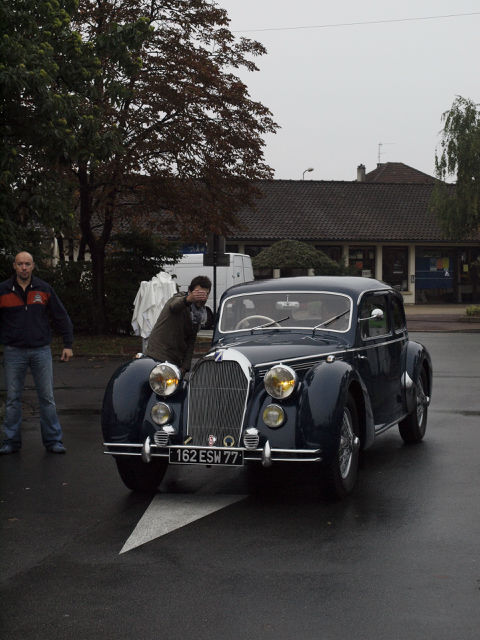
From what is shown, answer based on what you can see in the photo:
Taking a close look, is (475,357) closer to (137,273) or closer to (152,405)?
(137,273)

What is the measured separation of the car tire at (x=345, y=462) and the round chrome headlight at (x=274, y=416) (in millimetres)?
455

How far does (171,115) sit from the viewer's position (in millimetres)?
23453

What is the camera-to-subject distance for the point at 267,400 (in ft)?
23.9

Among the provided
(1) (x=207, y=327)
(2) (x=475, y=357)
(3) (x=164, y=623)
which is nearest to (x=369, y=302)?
(3) (x=164, y=623)

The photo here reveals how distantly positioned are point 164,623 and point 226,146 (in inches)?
779

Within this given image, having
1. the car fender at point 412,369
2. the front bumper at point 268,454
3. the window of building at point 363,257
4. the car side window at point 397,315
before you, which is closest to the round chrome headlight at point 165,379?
the front bumper at point 268,454

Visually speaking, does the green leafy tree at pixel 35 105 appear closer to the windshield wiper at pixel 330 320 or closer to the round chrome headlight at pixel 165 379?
the windshield wiper at pixel 330 320

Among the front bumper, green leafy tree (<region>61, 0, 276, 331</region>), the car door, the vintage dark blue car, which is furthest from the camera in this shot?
green leafy tree (<region>61, 0, 276, 331</region>)

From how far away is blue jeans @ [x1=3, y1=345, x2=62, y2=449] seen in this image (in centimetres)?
948

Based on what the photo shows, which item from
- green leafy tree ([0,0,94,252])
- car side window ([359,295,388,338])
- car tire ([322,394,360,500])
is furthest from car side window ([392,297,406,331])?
green leafy tree ([0,0,94,252])

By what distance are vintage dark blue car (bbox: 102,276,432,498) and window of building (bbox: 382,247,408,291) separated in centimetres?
4437

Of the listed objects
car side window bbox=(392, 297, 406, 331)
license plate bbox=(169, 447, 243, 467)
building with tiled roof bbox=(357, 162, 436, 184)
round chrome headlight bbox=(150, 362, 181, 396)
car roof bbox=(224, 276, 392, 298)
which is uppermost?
building with tiled roof bbox=(357, 162, 436, 184)

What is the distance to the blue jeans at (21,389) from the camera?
373 inches

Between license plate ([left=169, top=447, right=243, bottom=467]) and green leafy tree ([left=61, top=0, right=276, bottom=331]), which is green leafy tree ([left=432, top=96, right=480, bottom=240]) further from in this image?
license plate ([left=169, top=447, right=243, bottom=467])
